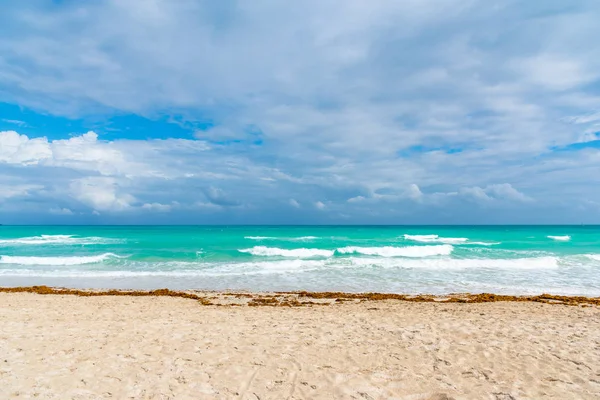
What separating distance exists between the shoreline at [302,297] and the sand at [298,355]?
2.54 metres

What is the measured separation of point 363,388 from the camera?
5.13m

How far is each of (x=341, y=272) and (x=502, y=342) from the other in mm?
14179

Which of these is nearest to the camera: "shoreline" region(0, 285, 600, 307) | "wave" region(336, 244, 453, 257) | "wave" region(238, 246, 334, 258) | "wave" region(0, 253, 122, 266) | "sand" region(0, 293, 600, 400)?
"sand" region(0, 293, 600, 400)

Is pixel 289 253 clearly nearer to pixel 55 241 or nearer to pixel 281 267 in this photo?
pixel 281 267

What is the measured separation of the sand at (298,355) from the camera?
504 cm

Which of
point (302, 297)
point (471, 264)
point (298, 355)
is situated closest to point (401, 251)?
point (471, 264)

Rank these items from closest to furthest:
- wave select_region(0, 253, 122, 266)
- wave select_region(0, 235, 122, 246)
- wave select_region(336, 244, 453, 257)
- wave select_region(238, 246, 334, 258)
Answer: wave select_region(0, 253, 122, 266), wave select_region(238, 246, 334, 258), wave select_region(336, 244, 453, 257), wave select_region(0, 235, 122, 246)

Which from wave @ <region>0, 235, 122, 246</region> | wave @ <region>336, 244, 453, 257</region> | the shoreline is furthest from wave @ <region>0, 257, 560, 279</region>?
wave @ <region>0, 235, 122, 246</region>

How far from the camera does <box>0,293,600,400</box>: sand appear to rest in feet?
16.5

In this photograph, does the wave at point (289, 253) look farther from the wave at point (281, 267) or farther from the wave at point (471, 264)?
the wave at point (471, 264)

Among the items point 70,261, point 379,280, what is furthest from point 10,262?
point 379,280

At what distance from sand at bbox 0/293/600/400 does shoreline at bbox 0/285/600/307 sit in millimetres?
2541

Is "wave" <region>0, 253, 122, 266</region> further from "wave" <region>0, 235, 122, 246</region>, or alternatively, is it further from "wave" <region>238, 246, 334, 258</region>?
"wave" <region>0, 235, 122, 246</region>

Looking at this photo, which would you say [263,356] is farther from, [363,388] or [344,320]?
[344,320]
